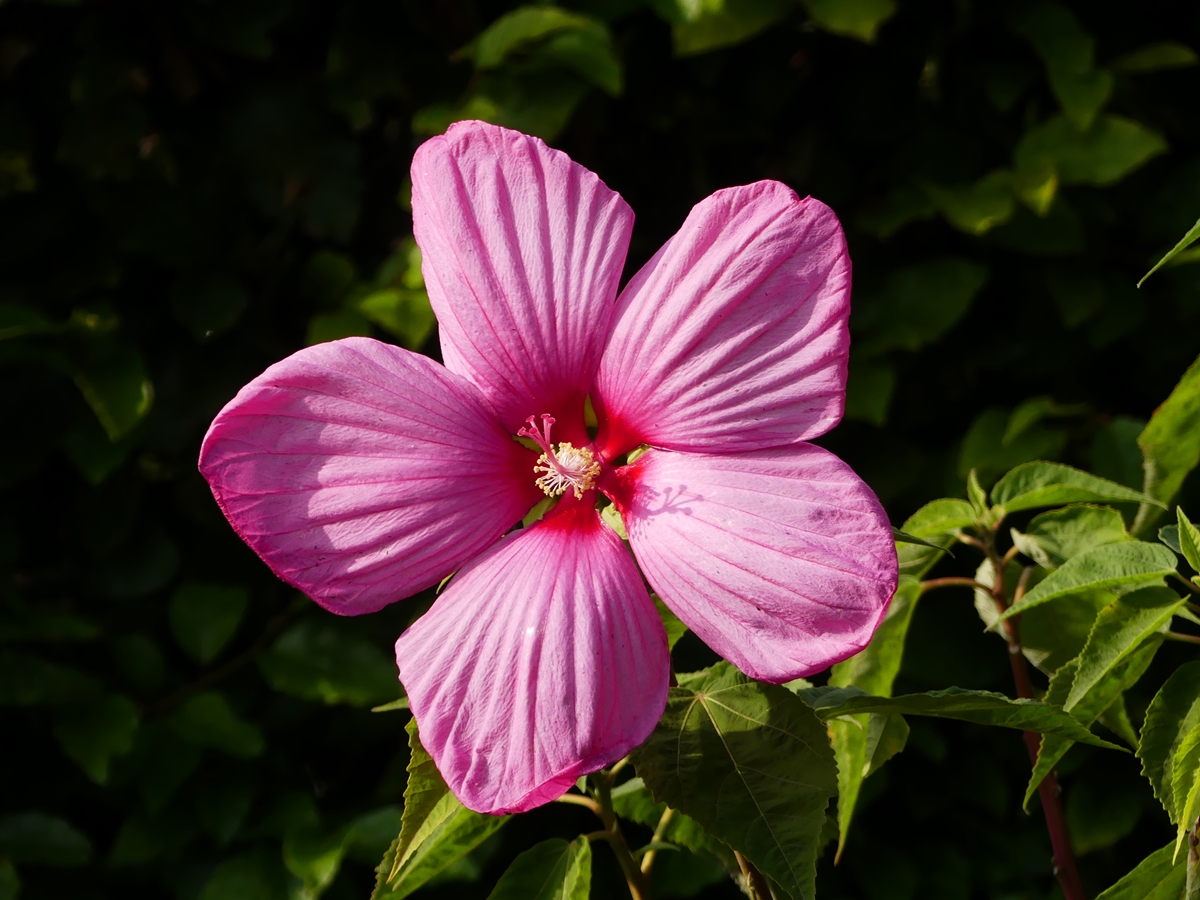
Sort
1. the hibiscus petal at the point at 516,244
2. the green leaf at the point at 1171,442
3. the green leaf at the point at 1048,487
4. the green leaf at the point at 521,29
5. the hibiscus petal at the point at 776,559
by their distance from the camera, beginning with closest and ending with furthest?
the hibiscus petal at the point at 776,559, the hibiscus petal at the point at 516,244, the green leaf at the point at 1048,487, the green leaf at the point at 1171,442, the green leaf at the point at 521,29

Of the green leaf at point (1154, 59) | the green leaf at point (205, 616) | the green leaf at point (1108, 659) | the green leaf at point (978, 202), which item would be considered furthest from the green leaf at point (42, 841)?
the green leaf at point (1154, 59)

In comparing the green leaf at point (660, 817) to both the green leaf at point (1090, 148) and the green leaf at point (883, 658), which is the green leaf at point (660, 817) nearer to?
the green leaf at point (883, 658)

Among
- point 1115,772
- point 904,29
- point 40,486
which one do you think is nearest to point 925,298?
point 904,29

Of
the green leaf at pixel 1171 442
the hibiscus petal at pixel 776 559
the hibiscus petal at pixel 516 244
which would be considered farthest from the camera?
the green leaf at pixel 1171 442

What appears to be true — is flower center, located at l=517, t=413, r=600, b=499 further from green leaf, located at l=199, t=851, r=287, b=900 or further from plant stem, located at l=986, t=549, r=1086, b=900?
green leaf, located at l=199, t=851, r=287, b=900

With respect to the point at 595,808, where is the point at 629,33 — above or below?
above

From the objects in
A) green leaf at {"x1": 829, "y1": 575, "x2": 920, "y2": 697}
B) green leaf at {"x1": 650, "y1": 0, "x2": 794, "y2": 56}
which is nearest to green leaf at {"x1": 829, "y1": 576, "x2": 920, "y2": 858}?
green leaf at {"x1": 829, "y1": 575, "x2": 920, "y2": 697}

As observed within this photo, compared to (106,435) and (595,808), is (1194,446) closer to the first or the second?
(595,808)
